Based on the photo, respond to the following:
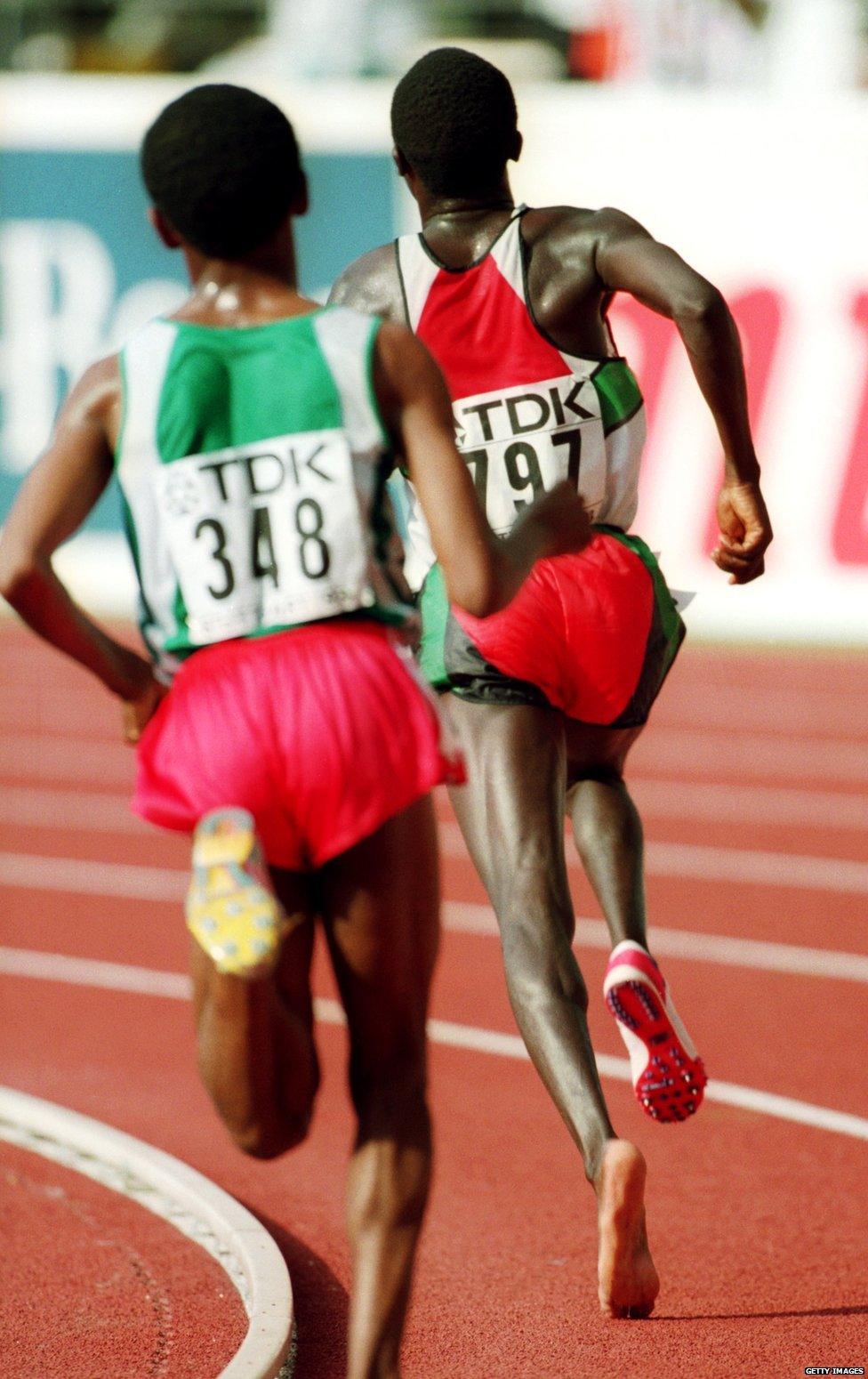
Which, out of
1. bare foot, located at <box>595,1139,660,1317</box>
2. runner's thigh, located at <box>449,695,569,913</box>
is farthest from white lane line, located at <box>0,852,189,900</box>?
bare foot, located at <box>595,1139,660,1317</box>

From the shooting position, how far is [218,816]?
9.68 ft

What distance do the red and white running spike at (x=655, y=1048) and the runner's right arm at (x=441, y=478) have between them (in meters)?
1.39

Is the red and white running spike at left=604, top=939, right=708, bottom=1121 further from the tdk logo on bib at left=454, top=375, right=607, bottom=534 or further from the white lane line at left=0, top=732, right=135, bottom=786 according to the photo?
the white lane line at left=0, top=732, right=135, bottom=786

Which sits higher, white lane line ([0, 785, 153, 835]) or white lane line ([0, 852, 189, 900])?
white lane line ([0, 852, 189, 900])

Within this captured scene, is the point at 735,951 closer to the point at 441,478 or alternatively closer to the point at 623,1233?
the point at 623,1233

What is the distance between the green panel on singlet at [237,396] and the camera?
3.02m

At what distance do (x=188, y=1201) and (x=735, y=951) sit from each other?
3.36m

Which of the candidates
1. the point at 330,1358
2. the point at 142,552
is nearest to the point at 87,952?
the point at 330,1358

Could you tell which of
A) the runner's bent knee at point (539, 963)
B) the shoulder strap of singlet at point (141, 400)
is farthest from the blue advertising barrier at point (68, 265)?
the shoulder strap of singlet at point (141, 400)

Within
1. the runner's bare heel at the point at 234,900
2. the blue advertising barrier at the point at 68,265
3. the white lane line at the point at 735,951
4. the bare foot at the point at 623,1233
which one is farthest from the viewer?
the blue advertising barrier at the point at 68,265

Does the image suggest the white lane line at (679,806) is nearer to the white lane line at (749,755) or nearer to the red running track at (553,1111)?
the red running track at (553,1111)

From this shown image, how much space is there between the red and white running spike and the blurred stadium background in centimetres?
1211

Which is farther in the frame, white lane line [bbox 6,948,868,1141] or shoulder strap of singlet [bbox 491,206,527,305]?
white lane line [bbox 6,948,868,1141]

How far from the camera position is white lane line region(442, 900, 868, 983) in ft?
24.9
